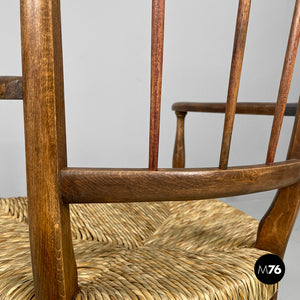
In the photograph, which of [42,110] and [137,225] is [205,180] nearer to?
[42,110]

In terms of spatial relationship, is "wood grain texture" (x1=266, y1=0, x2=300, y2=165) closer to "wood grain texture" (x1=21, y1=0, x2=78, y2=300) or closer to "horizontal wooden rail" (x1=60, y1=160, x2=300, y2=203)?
"horizontal wooden rail" (x1=60, y1=160, x2=300, y2=203)

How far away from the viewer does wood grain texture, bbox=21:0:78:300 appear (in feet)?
1.17

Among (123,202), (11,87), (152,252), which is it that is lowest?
(152,252)

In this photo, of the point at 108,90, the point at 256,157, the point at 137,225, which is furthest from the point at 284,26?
the point at 137,225

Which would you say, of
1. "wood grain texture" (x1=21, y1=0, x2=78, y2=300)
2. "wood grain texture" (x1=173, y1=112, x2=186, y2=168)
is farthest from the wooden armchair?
"wood grain texture" (x1=173, y1=112, x2=186, y2=168)

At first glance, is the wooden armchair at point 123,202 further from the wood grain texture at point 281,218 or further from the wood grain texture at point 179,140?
the wood grain texture at point 179,140

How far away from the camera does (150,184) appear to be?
0.41m

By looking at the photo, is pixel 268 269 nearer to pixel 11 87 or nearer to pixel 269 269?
pixel 269 269

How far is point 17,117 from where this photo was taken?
180 centimetres

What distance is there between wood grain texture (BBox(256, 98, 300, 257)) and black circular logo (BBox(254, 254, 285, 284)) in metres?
0.02

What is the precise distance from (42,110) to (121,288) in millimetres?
221

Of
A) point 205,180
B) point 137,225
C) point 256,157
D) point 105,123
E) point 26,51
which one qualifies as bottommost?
point 256,157

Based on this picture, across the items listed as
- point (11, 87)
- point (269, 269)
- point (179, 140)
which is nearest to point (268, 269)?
point (269, 269)

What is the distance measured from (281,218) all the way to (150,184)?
0.83 feet
